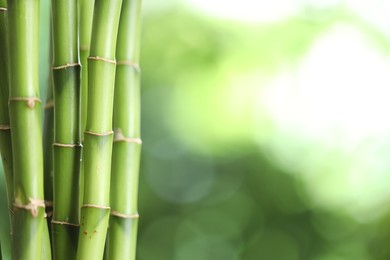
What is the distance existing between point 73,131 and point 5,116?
0.21ft

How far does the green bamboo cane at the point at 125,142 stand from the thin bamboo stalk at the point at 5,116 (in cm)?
8

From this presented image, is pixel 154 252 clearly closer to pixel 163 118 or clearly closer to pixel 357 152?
pixel 163 118

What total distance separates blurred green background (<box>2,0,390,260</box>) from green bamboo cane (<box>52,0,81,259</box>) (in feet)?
1.93

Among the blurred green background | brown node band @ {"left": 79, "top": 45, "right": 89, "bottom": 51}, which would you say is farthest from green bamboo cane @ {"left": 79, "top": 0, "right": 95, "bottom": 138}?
the blurred green background

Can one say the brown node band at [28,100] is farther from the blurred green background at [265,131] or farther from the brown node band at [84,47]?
the blurred green background at [265,131]

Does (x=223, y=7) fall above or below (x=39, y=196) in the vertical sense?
above

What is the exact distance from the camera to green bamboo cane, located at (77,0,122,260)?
0.46m

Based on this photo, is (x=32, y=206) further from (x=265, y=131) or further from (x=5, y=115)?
(x=265, y=131)

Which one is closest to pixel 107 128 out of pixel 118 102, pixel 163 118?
pixel 118 102

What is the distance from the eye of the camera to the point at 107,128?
46 centimetres

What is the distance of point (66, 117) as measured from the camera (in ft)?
1.50

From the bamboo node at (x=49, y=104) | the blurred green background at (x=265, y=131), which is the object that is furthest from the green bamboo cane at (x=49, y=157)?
the blurred green background at (x=265, y=131)

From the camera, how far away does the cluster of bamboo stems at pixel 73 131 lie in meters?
0.44

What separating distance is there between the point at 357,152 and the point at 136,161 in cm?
64
